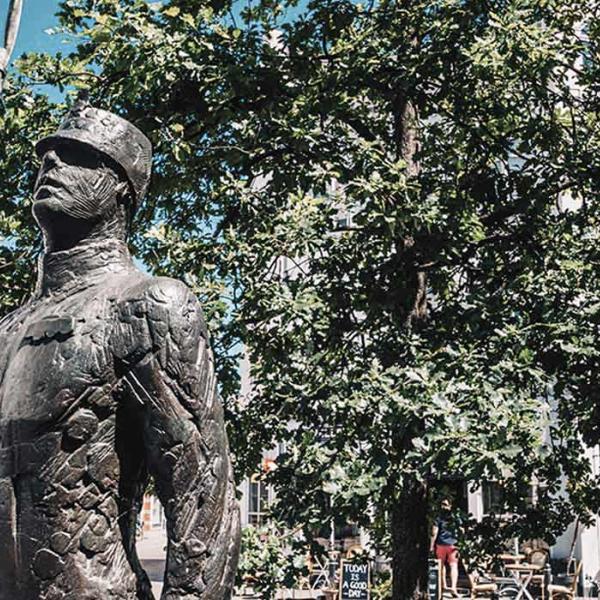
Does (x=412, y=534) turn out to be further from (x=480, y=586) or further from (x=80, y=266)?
(x=480, y=586)

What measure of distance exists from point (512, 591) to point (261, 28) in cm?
1082

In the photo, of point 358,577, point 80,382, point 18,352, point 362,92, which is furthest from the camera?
point 358,577

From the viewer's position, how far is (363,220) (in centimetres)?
732

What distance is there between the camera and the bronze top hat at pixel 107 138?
232cm

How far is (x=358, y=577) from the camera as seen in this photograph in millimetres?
11547

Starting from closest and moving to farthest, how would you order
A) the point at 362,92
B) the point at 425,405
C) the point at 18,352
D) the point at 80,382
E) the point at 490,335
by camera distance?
the point at 80,382 < the point at 18,352 < the point at 425,405 < the point at 490,335 < the point at 362,92

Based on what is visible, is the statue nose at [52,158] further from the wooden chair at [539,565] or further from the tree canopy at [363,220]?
the wooden chair at [539,565]

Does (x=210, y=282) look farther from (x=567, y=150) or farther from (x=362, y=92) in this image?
(x=567, y=150)

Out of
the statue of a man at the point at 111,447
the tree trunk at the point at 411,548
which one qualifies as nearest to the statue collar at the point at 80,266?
the statue of a man at the point at 111,447

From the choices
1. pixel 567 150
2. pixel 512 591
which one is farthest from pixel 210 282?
pixel 512 591

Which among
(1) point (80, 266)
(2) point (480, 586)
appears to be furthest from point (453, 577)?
(1) point (80, 266)

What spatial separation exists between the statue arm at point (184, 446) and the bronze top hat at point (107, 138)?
0.41 m

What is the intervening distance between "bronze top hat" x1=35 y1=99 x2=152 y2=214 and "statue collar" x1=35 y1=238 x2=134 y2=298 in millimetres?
161

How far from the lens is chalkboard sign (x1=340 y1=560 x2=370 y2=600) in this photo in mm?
11508
